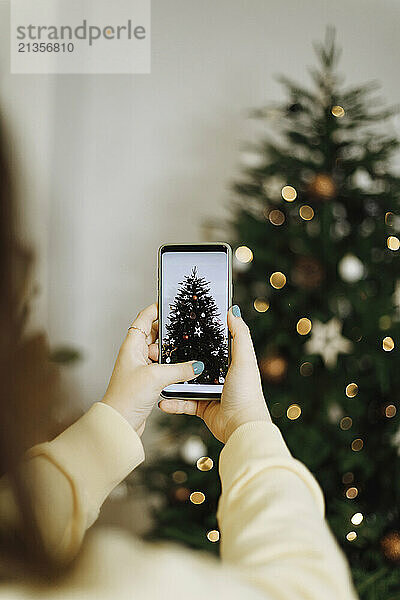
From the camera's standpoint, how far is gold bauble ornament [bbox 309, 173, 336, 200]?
1.12 m

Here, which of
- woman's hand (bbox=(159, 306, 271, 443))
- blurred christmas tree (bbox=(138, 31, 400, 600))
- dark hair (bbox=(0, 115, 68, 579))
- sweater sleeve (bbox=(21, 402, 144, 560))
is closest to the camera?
dark hair (bbox=(0, 115, 68, 579))

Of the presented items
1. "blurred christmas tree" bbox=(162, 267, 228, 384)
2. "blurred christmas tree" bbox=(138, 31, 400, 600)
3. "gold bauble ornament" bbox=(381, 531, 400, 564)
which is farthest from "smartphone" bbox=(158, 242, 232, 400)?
"gold bauble ornament" bbox=(381, 531, 400, 564)

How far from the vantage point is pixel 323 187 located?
3.67 feet

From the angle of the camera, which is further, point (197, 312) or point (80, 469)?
point (197, 312)

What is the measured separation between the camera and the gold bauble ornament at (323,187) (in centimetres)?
112

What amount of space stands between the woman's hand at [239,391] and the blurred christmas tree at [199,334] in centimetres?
6

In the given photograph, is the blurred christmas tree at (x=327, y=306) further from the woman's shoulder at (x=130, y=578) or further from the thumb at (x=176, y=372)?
the woman's shoulder at (x=130, y=578)

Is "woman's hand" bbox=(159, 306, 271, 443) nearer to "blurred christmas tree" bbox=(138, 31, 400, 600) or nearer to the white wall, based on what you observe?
"blurred christmas tree" bbox=(138, 31, 400, 600)

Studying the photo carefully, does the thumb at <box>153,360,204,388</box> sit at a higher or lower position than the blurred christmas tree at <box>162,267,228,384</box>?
lower

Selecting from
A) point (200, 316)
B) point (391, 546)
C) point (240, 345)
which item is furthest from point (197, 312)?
point (391, 546)

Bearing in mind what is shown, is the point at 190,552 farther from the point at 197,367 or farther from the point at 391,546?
the point at 391,546

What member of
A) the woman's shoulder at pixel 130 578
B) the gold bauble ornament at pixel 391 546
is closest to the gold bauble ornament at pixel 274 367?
the gold bauble ornament at pixel 391 546

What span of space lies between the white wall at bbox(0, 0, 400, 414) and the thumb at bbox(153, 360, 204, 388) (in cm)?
82

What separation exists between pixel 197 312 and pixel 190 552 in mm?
447
